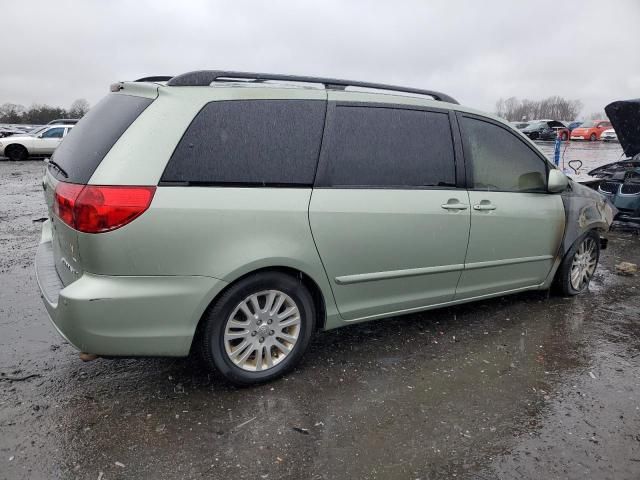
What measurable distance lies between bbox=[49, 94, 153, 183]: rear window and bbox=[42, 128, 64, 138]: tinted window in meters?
19.6

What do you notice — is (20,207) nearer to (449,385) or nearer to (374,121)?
(374,121)

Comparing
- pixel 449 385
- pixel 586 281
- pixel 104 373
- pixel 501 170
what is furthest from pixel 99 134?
pixel 586 281

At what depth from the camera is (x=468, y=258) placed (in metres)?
3.74

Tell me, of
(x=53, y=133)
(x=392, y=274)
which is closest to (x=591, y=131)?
(x=53, y=133)

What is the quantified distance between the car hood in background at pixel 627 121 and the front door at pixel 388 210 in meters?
5.99

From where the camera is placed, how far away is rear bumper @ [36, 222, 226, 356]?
8.38 ft

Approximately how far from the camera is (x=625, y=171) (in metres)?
7.93

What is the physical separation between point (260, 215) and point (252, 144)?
42cm

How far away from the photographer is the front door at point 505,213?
378cm

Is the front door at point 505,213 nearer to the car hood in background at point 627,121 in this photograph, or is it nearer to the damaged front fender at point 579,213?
the damaged front fender at point 579,213

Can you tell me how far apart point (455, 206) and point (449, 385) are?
1219 mm

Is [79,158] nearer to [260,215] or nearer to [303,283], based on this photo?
[260,215]

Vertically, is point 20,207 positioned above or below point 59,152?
below

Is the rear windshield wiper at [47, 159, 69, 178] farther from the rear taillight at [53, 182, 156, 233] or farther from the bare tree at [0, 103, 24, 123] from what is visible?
the bare tree at [0, 103, 24, 123]
